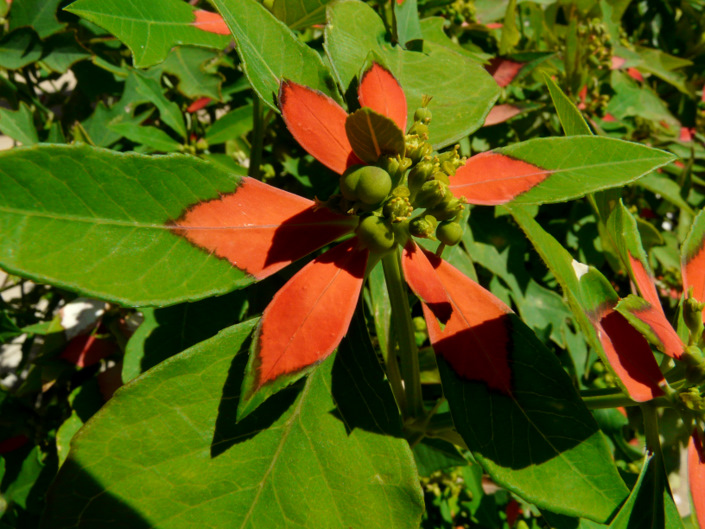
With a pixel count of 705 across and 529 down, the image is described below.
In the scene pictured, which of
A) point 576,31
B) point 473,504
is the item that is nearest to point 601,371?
point 473,504

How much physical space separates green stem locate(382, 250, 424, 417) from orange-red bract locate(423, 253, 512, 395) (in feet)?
0.18

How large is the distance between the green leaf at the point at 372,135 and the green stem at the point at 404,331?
0.14 metres

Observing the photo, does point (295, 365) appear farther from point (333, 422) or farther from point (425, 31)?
point (425, 31)

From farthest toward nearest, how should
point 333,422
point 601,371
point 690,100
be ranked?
point 690,100, point 601,371, point 333,422

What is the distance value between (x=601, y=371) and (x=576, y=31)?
933 mm

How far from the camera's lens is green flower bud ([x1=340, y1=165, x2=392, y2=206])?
64 cm

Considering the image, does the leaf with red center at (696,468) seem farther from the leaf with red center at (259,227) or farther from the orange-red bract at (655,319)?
the leaf with red center at (259,227)

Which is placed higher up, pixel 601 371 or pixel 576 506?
pixel 576 506

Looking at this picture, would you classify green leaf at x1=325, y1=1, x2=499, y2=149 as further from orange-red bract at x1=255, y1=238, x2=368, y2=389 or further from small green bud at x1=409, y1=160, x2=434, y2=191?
orange-red bract at x1=255, y1=238, x2=368, y2=389

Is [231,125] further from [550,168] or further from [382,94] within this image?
[550,168]

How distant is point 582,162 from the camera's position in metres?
0.79

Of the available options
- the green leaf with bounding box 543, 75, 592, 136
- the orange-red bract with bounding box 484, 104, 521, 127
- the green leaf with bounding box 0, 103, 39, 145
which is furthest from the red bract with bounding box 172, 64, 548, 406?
the green leaf with bounding box 0, 103, 39, 145

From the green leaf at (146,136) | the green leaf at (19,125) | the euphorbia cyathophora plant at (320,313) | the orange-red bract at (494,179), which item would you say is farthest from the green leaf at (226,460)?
the green leaf at (19,125)

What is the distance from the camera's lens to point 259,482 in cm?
69
